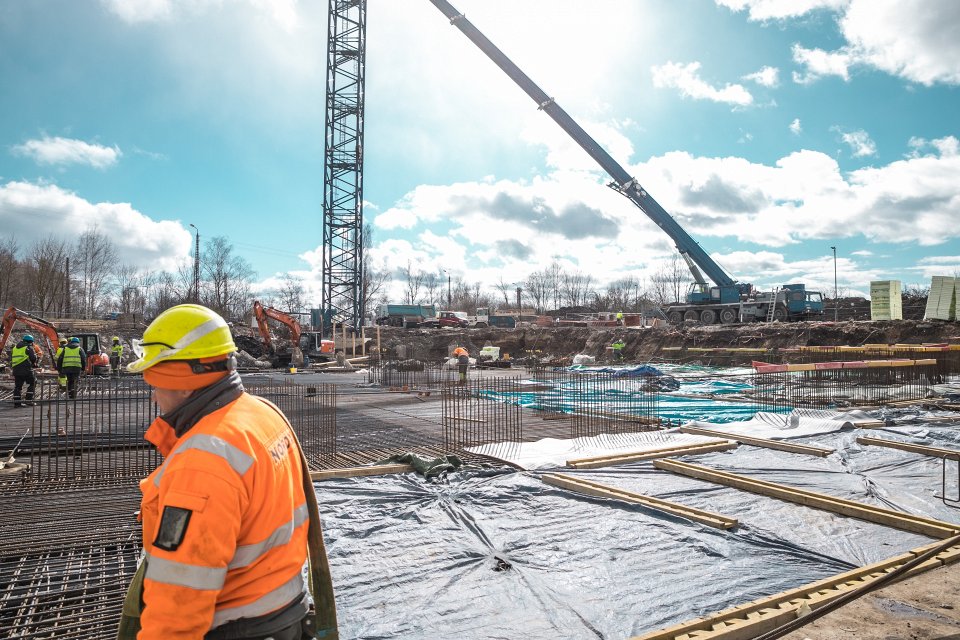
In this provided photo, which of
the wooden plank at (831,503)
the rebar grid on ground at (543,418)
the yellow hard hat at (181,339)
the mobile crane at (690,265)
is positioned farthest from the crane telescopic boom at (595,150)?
the yellow hard hat at (181,339)

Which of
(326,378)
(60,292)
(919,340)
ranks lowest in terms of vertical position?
(326,378)

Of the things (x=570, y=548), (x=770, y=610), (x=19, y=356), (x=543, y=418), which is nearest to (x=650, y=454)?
(x=570, y=548)

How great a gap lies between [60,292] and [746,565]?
5504 cm

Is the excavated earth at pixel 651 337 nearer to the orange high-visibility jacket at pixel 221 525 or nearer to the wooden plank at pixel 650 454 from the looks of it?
the wooden plank at pixel 650 454

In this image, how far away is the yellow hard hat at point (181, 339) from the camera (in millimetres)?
1839

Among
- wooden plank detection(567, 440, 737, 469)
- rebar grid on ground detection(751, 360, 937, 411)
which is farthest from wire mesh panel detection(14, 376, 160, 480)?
rebar grid on ground detection(751, 360, 937, 411)

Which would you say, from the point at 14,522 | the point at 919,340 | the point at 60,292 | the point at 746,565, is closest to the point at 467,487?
the point at 746,565

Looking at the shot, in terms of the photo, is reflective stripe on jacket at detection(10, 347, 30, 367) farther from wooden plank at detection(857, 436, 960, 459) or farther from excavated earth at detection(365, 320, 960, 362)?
excavated earth at detection(365, 320, 960, 362)

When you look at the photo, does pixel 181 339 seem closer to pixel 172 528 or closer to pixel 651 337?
pixel 172 528

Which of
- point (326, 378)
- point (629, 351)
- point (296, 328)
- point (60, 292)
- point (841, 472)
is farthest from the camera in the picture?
point (60, 292)

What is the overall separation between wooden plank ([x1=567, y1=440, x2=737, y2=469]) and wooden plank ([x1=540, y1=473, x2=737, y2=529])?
654mm

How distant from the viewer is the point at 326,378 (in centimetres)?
2423

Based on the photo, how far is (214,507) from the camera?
5.20 ft

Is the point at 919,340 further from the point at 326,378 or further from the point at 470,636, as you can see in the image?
the point at 470,636
